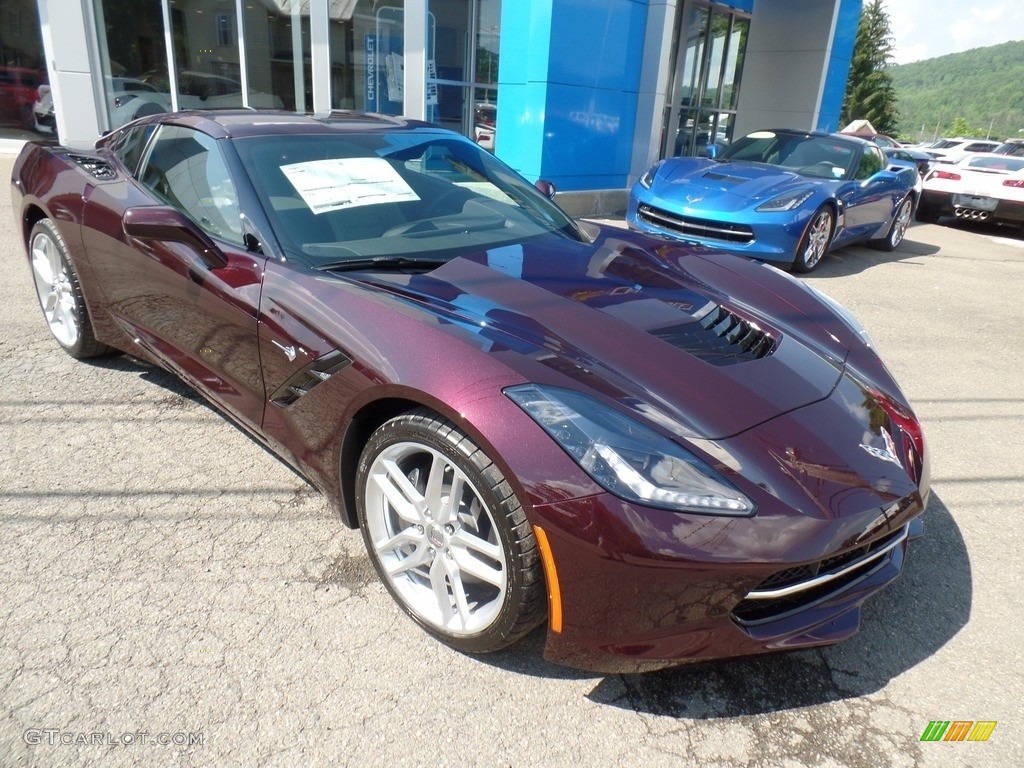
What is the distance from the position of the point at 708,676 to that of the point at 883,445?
0.83 m

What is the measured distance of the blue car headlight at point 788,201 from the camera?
659 centimetres

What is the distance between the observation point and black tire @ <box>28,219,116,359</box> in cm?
355

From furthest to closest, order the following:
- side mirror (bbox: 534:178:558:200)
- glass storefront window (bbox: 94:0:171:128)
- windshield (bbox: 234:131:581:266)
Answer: glass storefront window (bbox: 94:0:171:128), side mirror (bbox: 534:178:558:200), windshield (bbox: 234:131:581:266)

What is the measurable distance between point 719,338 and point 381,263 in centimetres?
116

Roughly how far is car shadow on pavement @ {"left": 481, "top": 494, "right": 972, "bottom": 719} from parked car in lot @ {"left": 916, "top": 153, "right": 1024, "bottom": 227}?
10404 mm

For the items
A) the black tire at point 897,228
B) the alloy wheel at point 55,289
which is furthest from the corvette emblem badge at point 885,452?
the black tire at point 897,228

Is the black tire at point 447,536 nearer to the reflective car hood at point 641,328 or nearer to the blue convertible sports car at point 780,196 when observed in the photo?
the reflective car hood at point 641,328

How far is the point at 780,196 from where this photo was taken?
671cm

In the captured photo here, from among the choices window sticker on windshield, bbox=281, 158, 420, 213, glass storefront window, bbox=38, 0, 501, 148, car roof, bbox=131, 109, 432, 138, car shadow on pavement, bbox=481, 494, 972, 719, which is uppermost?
glass storefront window, bbox=38, 0, 501, 148

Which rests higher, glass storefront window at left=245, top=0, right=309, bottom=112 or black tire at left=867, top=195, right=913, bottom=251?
glass storefront window at left=245, top=0, right=309, bottom=112

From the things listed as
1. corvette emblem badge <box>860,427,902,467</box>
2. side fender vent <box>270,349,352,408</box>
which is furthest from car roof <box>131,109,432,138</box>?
corvette emblem badge <box>860,427,902,467</box>

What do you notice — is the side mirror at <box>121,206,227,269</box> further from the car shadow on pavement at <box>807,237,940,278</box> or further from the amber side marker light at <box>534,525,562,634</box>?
the car shadow on pavement at <box>807,237,940,278</box>

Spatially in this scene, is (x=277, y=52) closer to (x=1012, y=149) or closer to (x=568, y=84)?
(x=568, y=84)

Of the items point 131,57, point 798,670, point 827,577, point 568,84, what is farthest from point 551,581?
point 131,57
